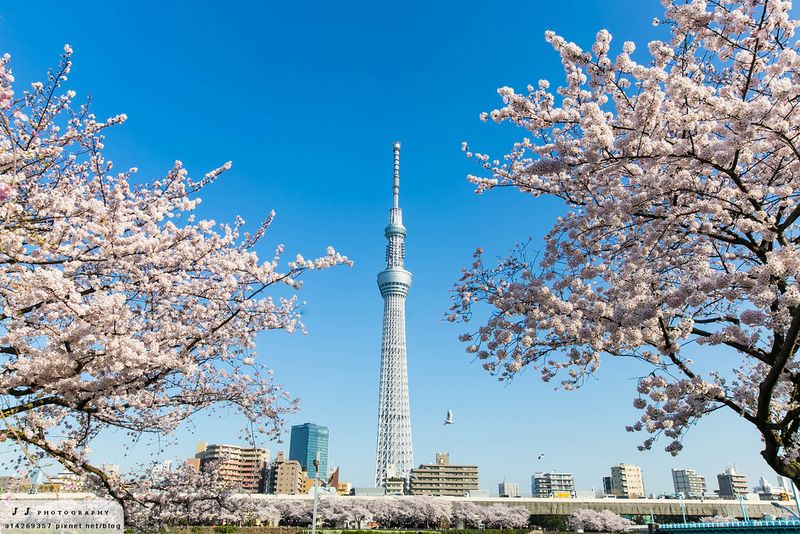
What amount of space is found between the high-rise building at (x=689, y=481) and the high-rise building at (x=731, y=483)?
9.10 m

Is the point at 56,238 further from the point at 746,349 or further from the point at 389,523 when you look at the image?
the point at 389,523

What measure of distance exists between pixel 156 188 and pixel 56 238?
2.02 meters

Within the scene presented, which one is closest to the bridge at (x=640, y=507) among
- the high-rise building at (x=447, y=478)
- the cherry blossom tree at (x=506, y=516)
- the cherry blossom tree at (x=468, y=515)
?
the cherry blossom tree at (x=506, y=516)

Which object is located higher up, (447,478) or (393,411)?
(393,411)

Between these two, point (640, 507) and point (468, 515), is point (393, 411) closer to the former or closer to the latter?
point (468, 515)

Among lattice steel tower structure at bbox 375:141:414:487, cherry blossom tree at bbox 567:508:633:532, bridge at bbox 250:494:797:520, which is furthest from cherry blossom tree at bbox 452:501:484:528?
lattice steel tower structure at bbox 375:141:414:487

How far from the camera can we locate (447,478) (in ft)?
319

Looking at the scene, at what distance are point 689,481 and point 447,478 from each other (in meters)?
83.7

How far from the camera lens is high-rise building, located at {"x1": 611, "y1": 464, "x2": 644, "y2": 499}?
132 meters

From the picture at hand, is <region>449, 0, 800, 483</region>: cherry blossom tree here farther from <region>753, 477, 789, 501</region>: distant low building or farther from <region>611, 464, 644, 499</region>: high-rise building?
<region>611, 464, 644, 499</region>: high-rise building

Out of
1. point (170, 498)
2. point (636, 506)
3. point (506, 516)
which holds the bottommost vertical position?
point (506, 516)

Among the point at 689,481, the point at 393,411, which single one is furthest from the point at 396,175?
the point at 689,481

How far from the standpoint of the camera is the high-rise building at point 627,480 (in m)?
132

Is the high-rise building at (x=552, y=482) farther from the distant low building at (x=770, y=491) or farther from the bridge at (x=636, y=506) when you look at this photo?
the bridge at (x=636, y=506)
